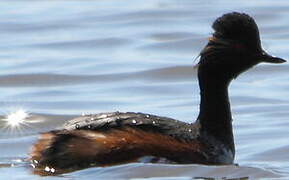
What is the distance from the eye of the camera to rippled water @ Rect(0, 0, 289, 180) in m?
14.0

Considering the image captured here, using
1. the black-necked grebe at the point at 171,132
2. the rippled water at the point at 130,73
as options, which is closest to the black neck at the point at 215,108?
the black-necked grebe at the point at 171,132

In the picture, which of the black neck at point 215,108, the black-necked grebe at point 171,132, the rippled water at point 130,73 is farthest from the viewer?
the rippled water at point 130,73

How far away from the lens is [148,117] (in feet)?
41.2

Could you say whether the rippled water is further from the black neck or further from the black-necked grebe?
the black neck

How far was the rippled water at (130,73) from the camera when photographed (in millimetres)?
14031

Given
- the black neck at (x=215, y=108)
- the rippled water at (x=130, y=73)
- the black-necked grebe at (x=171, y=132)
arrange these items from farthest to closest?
the rippled water at (x=130, y=73), the black neck at (x=215, y=108), the black-necked grebe at (x=171, y=132)

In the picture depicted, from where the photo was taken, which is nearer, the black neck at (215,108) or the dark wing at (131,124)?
the dark wing at (131,124)

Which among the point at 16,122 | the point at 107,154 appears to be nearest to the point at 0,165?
the point at 107,154

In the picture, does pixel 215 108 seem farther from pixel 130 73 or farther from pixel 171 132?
pixel 130 73

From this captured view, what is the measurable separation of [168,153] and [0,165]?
185cm

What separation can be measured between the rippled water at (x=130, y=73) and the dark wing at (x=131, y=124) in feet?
1.04

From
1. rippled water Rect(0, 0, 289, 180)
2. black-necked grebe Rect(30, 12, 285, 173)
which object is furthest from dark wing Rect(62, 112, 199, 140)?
rippled water Rect(0, 0, 289, 180)

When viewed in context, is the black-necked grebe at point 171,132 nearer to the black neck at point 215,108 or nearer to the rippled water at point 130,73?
the black neck at point 215,108

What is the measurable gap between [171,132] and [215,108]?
887mm
